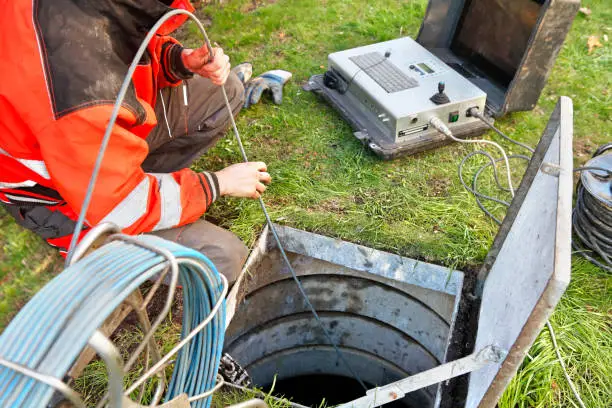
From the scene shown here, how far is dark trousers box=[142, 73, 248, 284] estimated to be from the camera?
2.49m

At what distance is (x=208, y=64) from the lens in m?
2.53

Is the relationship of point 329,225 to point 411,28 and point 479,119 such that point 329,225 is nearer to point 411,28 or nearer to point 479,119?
point 479,119

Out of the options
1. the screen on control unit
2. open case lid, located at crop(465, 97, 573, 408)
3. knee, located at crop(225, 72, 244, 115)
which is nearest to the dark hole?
open case lid, located at crop(465, 97, 573, 408)

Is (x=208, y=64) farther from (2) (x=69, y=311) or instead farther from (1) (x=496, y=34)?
(1) (x=496, y=34)

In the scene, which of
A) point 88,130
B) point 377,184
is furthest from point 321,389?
point 88,130

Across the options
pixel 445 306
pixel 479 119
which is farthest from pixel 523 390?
pixel 479 119

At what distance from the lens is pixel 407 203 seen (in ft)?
9.84

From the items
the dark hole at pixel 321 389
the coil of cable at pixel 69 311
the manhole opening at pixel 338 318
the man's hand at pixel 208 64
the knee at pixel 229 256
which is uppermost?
the coil of cable at pixel 69 311

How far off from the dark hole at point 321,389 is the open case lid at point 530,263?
5.88ft

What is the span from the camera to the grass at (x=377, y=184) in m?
2.44

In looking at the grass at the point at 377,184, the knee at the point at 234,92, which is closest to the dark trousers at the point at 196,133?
the knee at the point at 234,92

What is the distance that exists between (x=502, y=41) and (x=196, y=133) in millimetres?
2162

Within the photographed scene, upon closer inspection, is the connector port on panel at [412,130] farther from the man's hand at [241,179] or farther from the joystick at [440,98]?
the man's hand at [241,179]

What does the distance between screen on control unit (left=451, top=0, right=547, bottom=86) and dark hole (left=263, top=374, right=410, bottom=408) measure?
2483mm
